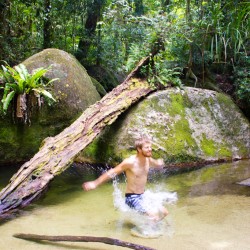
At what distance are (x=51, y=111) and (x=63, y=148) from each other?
1.93 metres

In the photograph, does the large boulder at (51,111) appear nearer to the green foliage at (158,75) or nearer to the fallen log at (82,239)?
the green foliage at (158,75)

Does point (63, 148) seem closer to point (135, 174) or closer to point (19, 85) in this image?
point (135, 174)

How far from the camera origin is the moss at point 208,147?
276 inches

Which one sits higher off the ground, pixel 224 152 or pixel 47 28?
pixel 47 28

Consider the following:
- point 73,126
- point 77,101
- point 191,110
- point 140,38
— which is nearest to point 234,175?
point 191,110

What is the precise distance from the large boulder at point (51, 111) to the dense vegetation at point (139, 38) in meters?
1.78

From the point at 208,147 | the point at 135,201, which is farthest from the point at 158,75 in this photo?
the point at 135,201

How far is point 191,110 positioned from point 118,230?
4.49 meters

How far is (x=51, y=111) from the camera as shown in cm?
688

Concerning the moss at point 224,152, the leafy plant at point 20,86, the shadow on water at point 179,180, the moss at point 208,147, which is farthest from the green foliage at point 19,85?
the moss at point 224,152

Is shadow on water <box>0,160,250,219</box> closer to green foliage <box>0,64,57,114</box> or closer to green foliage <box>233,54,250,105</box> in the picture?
green foliage <box>0,64,57,114</box>

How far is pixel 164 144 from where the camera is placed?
666cm

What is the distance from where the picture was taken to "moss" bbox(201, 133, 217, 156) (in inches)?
276

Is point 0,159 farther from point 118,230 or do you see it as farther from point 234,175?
point 234,175
